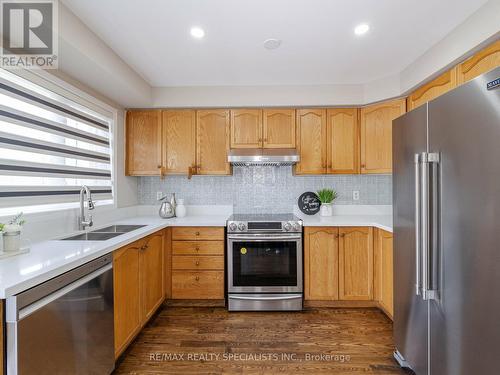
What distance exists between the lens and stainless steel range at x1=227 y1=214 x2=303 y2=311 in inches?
105

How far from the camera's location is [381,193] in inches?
128

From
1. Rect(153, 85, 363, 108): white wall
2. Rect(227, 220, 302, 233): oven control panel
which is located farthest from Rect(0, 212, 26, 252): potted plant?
Rect(153, 85, 363, 108): white wall

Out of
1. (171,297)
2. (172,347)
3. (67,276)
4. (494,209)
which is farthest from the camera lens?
(171,297)

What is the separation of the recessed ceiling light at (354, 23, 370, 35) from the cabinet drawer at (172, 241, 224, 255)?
2.19 metres

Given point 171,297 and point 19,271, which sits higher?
point 19,271

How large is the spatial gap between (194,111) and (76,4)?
1.54m

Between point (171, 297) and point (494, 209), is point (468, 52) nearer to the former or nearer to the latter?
point (494, 209)

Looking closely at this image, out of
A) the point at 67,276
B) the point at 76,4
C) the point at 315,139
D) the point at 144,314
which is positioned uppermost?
the point at 76,4

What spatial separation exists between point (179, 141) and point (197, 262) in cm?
139

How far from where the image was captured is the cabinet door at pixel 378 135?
283cm

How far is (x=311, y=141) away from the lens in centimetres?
304

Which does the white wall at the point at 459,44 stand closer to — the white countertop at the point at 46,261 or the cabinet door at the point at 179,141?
the cabinet door at the point at 179,141

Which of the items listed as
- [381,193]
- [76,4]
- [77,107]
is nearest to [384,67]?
[381,193]

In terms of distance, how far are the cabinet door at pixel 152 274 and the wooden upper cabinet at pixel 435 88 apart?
9.14ft
